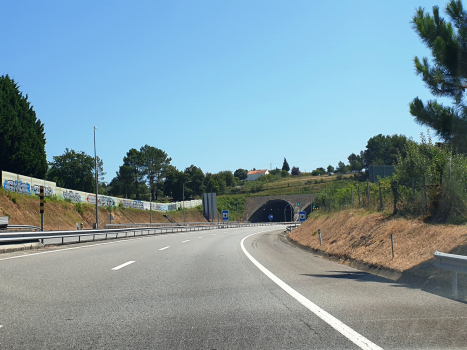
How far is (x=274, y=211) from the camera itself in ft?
406

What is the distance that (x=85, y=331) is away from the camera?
18.6 feet

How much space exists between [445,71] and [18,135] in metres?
54.4

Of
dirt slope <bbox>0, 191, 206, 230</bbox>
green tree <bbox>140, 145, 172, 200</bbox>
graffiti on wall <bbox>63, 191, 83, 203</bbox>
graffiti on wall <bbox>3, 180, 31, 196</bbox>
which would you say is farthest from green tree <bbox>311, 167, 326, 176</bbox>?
graffiti on wall <bbox>3, 180, 31, 196</bbox>

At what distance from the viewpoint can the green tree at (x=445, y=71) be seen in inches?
467

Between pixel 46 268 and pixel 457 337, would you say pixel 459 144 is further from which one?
pixel 46 268

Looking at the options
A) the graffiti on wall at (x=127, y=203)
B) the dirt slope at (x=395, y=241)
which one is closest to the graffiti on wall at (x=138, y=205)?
the graffiti on wall at (x=127, y=203)

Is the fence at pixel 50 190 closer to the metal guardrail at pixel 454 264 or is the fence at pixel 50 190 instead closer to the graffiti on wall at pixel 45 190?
the graffiti on wall at pixel 45 190

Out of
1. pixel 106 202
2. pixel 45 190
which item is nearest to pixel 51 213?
pixel 45 190

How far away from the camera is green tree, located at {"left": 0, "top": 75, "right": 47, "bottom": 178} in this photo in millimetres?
55219

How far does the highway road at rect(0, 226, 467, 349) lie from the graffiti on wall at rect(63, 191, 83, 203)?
172 ft

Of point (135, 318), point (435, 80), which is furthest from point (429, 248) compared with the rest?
point (135, 318)

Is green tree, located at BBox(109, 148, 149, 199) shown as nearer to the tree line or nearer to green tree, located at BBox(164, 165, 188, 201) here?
the tree line

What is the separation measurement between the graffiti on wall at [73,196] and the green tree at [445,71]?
5565 centimetres

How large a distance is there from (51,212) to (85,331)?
51201 mm
